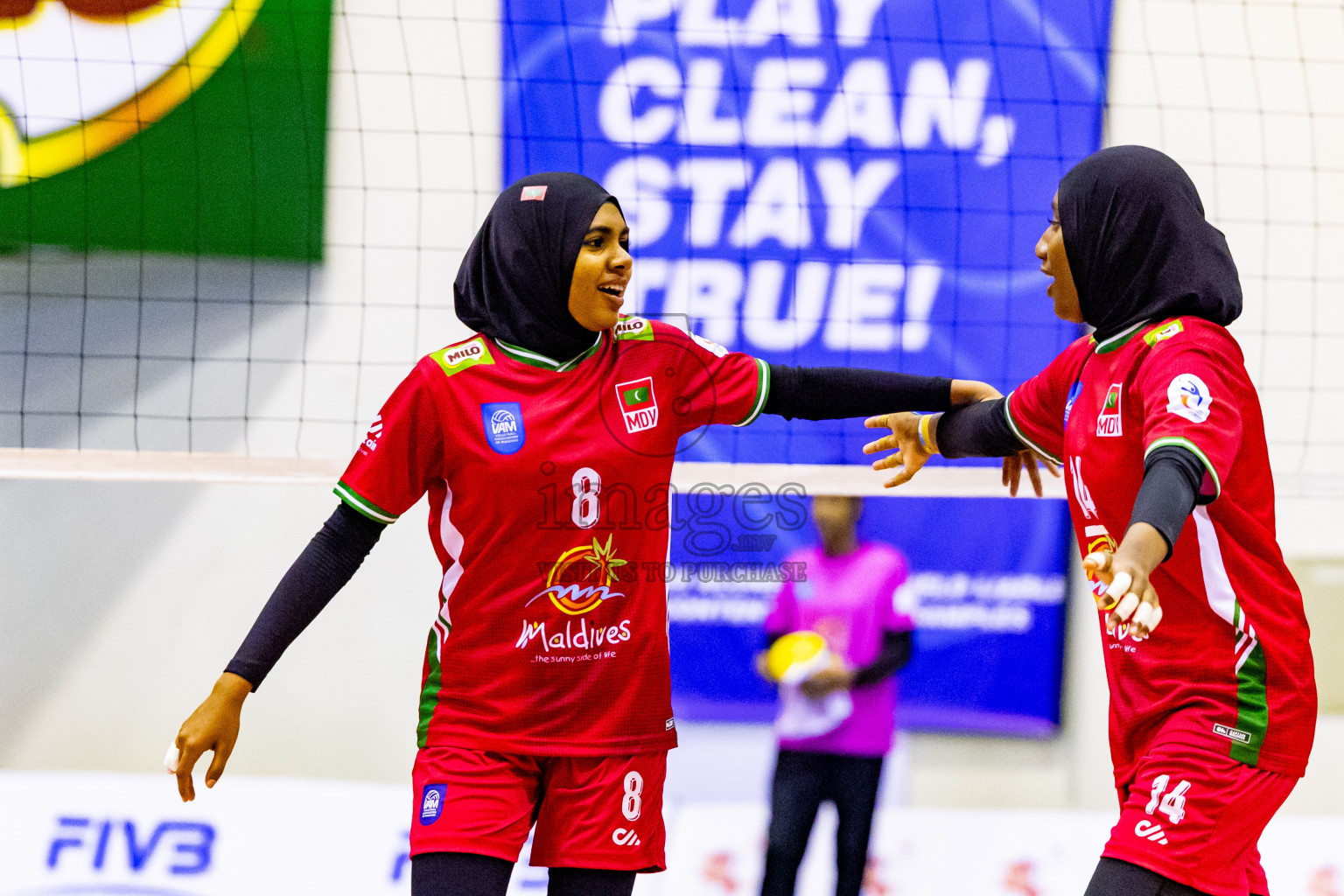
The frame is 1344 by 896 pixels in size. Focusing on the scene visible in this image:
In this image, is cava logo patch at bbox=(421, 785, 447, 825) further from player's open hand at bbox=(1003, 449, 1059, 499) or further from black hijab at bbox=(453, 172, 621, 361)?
player's open hand at bbox=(1003, 449, 1059, 499)

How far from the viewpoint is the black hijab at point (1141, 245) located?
180 cm

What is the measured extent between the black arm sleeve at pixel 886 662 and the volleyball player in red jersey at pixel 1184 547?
1236 millimetres

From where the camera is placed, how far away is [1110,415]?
5.96 feet

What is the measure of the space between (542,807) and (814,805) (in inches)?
58.8

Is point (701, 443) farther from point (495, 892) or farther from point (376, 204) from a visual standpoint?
point (495, 892)

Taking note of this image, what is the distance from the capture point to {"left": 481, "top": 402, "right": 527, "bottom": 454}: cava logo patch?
192cm

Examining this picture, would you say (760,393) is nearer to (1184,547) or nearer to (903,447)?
(903,447)

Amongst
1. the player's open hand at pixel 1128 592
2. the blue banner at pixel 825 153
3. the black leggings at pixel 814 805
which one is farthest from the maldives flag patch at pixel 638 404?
the blue banner at pixel 825 153

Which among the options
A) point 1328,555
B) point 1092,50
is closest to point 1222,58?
point 1092,50

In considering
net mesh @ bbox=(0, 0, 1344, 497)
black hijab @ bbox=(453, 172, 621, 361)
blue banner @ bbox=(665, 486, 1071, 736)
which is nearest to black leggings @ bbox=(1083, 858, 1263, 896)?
black hijab @ bbox=(453, 172, 621, 361)

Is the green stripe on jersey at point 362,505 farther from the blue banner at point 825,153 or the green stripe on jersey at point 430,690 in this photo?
the blue banner at point 825,153

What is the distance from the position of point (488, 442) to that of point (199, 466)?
155cm

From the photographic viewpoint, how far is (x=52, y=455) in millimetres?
3184

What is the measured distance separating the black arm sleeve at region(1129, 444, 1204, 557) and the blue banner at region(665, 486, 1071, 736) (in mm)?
2804
